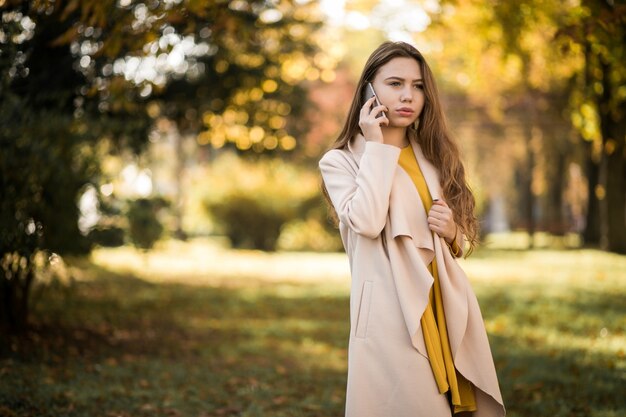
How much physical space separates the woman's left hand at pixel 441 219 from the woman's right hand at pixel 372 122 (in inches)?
14.2

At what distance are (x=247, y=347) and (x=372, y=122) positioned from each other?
247 inches

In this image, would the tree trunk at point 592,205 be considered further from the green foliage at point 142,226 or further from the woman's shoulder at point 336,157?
the woman's shoulder at point 336,157

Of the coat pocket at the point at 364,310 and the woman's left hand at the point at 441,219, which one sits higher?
the woman's left hand at the point at 441,219

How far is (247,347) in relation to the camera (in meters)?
9.06

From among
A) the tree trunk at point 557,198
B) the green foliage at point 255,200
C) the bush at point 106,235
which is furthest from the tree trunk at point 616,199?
the bush at point 106,235

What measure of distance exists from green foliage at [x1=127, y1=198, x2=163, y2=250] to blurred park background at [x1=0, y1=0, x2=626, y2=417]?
0.08 ft

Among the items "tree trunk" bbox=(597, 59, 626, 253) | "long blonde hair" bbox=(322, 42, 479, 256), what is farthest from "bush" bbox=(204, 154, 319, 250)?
"long blonde hair" bbox=(322, 42, 479, 256)

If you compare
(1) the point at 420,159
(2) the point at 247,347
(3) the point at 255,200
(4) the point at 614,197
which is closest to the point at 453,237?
(1) the point at 420,159

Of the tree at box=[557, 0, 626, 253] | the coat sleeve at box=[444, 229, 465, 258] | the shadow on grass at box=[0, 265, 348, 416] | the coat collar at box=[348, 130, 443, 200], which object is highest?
the tree at box=[557, 0, 626, 253]

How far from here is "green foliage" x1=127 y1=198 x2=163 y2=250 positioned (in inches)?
356

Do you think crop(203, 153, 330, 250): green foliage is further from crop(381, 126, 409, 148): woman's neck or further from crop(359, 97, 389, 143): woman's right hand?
crop(359, 97, 389, 143): woman's right hand

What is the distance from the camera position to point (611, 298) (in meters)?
12.6

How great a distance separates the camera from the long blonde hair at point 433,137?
3342 mm

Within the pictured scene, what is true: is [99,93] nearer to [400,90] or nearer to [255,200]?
[400,90]
